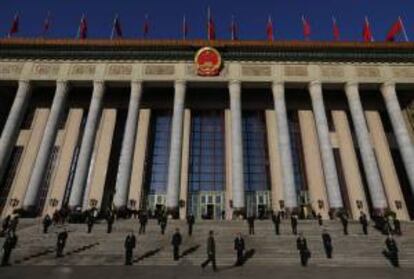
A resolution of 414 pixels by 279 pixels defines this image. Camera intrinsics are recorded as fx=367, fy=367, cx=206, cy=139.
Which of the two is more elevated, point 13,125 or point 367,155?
point 13,125

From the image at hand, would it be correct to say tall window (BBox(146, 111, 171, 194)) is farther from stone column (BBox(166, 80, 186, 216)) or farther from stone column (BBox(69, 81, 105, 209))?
stone column (BBox(69, 81, 105, 209))

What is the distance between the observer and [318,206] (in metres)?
30.7

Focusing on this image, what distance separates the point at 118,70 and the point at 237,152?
12.9 m

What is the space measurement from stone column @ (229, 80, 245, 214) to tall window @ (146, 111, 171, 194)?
7.26 meters

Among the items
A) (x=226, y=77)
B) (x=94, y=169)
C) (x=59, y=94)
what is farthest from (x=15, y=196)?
(x=226, y=77)

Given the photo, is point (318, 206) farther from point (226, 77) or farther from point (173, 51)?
point (173, 51)

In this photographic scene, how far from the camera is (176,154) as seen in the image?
1131 inches

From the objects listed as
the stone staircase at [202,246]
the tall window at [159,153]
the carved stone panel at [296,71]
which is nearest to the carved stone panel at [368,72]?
the carved stone panel at [296,71]

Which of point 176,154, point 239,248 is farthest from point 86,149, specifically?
point 239,248

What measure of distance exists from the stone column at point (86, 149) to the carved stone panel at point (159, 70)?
4.14 m

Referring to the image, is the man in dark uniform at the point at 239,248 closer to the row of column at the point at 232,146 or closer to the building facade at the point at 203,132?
the row of column at the point at 232,146

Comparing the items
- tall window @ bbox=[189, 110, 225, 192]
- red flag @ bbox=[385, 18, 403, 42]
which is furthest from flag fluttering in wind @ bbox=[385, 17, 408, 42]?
tall window @ bbox=[189, 110, 225, 192]

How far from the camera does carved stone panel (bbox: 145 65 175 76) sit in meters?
32.3

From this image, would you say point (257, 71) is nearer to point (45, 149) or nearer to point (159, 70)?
point (159, 70)
